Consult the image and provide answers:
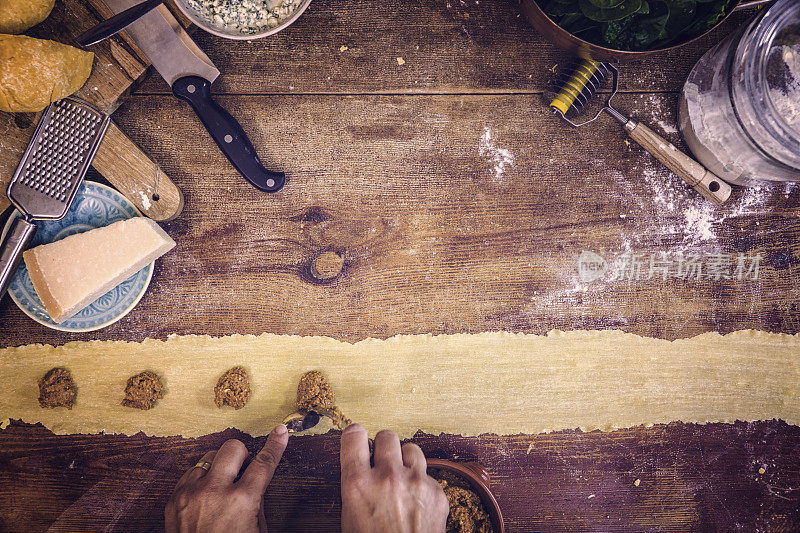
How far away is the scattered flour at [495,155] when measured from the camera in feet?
4.93

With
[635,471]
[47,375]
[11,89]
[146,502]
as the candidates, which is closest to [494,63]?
[11,89]

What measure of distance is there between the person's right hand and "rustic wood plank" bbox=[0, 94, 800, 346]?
0.41 meters

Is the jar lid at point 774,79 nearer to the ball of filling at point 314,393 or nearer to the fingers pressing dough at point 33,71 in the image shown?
the ball of filling at point 314,393

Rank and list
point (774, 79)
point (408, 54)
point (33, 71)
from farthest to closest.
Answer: point (408, 54), point (774, 79), point (33, 71)

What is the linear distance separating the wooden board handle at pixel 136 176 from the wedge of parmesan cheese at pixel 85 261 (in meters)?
0.08

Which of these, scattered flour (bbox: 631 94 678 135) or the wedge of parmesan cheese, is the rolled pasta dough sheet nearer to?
the wedge of parmesan cheese

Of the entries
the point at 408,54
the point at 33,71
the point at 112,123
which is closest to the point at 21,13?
the point at 33,71

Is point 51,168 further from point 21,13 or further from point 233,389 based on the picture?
point 233,389

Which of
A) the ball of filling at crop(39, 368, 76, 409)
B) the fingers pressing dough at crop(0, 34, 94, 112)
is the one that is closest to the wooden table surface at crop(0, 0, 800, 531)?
the ball of filling at crop(39, 368, 76, 409)

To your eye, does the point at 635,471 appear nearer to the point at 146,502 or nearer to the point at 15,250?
the point at 146,502

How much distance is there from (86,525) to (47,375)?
1.96ft

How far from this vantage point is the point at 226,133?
54.2 inches

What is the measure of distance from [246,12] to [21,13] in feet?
2.07

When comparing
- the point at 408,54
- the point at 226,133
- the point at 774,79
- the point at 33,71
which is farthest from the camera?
the point at 408,54
